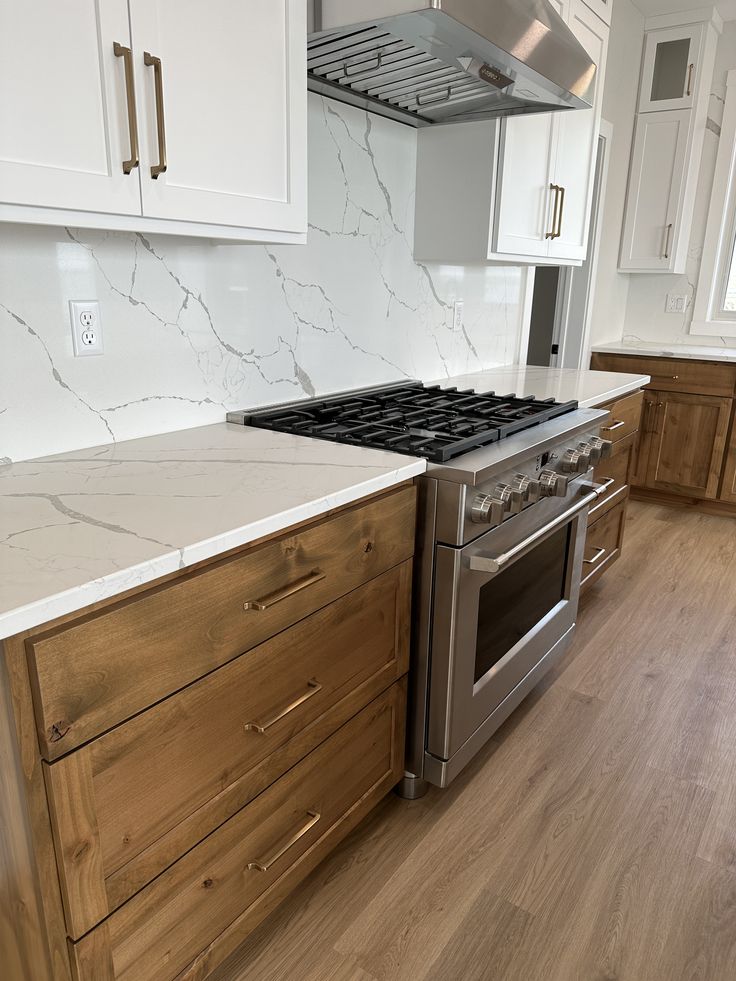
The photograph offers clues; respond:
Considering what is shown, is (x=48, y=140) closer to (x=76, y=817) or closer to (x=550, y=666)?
(x=76, y=817)

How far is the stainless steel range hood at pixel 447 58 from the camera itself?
147 cm

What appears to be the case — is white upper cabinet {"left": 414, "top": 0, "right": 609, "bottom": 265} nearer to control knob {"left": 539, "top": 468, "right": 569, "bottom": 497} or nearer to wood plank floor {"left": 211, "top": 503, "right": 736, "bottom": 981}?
control knob {"left": 539, "top": 468, "right": 569, "bottom": 497}

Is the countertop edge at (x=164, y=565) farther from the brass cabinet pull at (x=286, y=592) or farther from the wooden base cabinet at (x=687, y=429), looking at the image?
the wooden base cabinet at (x=687, y=429)

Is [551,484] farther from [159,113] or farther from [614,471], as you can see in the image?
[159,113]

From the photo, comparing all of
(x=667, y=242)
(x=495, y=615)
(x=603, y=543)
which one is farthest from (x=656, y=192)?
(x=495, y=615)

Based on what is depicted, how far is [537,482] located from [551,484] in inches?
2.0

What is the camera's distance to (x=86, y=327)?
1.50m

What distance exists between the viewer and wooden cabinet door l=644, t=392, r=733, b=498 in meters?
3.97

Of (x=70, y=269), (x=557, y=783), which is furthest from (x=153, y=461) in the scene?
(x=557, y=783)

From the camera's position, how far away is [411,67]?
1.76m

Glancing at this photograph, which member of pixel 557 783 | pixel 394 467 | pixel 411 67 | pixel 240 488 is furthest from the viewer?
pixel 557 783

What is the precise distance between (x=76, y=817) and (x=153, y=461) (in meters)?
0.72

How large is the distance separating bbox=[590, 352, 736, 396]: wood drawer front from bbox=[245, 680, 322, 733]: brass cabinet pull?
3393 millimetres

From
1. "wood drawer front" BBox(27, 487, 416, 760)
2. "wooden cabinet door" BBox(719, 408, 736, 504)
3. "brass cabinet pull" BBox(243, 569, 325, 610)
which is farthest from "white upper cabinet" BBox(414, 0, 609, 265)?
"wooden cabinet door" BBox(719, 408, 736, 504)
